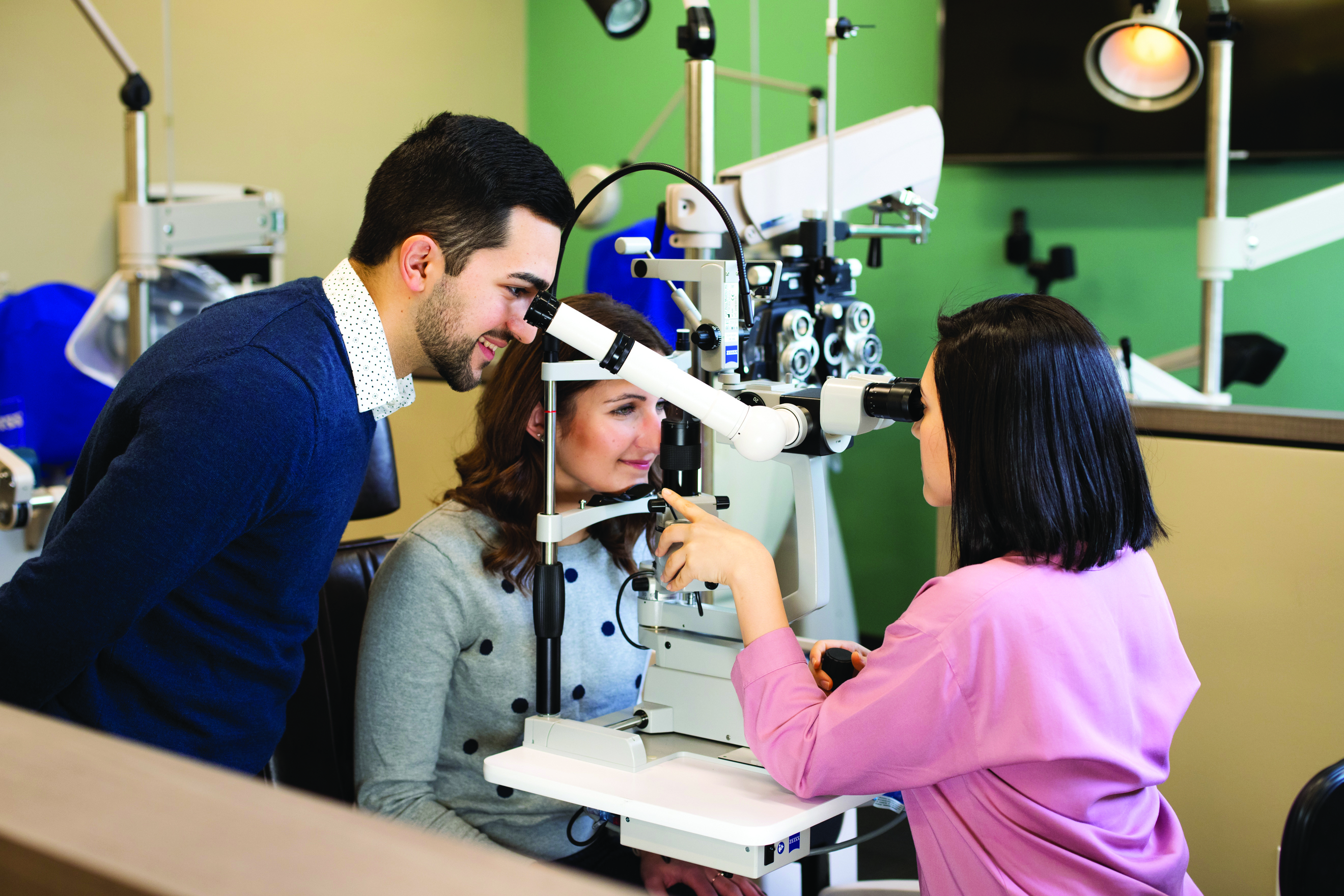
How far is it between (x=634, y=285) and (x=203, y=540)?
1744mm

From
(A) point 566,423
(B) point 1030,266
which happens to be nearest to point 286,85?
(B) point 1030,266

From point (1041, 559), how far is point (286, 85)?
3478mm

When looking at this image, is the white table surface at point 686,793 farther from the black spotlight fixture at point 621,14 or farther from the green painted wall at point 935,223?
the green painted wall at point 935,223

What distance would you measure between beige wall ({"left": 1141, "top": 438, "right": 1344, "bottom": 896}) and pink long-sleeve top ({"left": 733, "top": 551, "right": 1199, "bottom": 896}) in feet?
1.93

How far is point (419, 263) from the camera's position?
3.95 feet

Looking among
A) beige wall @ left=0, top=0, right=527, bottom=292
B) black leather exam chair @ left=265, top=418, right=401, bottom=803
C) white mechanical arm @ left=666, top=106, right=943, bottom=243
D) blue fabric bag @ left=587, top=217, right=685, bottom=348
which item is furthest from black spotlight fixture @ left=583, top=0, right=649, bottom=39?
beige wall @ left=0, top=0, right=527, bottom=292

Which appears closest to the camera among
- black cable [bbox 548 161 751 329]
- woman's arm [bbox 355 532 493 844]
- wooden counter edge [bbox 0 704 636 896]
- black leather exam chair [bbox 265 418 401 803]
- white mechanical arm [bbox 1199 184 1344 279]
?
wooden counter edge [bbox 0 704 636 896]

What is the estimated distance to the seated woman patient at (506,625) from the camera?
53.1 inches

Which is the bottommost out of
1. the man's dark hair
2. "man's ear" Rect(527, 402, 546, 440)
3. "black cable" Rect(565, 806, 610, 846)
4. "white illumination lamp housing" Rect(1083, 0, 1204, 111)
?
"black cable" Rect(565, 806, 610, 846)

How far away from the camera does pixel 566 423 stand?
153 cm

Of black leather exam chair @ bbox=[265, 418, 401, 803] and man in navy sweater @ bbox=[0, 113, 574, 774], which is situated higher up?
man in navy sweater @ bbox=[0, 113, 574, 774]

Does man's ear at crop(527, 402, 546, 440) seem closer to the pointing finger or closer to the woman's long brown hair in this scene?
the woman's long brown hair

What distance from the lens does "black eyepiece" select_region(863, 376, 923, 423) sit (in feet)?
3.52

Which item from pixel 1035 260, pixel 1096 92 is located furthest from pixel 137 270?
pixel 1096 92
